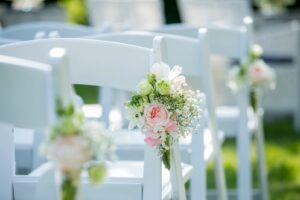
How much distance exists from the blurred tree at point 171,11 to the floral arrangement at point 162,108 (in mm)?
7526

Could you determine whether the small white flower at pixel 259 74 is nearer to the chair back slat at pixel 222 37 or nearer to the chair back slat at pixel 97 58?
the chair back slat at pixel 222 37

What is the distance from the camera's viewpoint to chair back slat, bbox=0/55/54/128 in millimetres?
2096

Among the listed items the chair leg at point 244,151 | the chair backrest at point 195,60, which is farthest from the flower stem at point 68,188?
the chair leg at point 244,151

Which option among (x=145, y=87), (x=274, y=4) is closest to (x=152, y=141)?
(x=145, y=87)

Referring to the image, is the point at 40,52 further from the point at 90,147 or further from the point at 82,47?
the point at 90,147

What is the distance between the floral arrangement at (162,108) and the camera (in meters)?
2.58

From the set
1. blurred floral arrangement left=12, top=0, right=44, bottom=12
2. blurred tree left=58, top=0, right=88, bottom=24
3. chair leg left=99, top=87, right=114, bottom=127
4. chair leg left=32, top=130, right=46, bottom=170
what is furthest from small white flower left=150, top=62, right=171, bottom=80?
blurred tree left=58, top=0, right=88, bottom=24

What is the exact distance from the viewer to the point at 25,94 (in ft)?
7.02

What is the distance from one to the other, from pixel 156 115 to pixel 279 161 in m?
4.10

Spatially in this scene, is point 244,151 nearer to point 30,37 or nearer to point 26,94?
point 30,37

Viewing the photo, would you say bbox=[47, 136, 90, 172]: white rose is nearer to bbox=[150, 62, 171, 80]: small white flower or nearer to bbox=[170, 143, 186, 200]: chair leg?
bbox=[150, 62, 171, 80]: small white flower

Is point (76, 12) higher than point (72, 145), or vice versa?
point (76, 12)

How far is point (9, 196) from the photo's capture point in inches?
111

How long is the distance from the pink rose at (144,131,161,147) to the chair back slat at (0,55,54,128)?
0.53m
